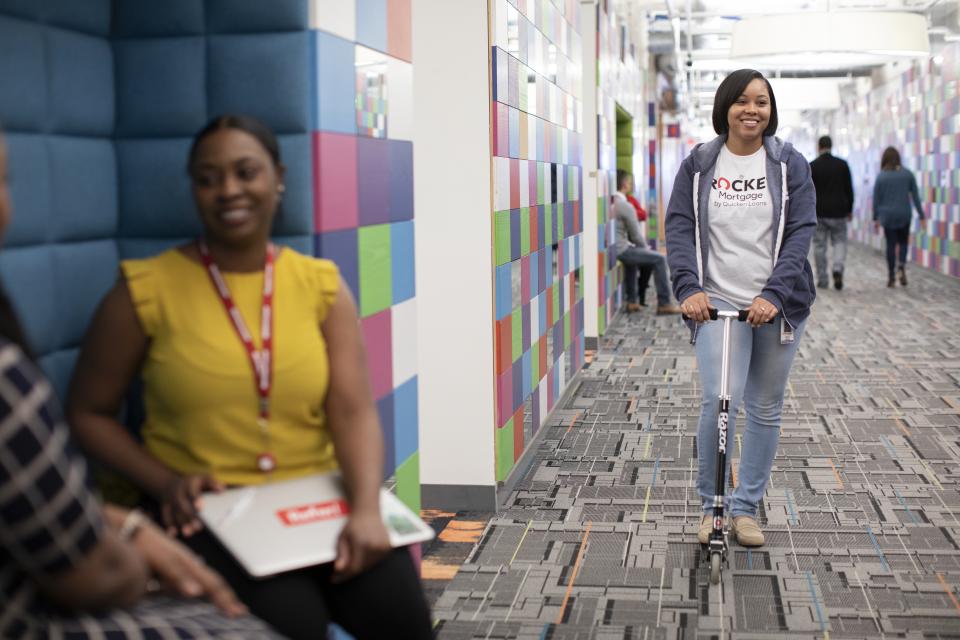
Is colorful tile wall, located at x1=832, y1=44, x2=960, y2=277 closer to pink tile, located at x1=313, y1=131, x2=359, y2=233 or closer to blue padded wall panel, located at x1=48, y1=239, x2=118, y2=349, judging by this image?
pink tile, located at x1=313, y1=131, x2=359, y2=233

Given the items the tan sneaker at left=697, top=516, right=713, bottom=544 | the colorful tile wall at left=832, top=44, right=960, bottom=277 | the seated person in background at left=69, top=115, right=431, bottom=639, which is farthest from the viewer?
the colorful tile wall at left=832, top=44, right=960, bottom=277

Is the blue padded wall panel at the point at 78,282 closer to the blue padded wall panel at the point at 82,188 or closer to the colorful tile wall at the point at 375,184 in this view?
the blue padded wall panel at the point at 82,188

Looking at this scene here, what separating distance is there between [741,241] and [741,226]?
45mm

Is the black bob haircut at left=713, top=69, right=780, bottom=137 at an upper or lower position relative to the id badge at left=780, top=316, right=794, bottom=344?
upper

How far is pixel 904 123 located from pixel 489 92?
13897mm

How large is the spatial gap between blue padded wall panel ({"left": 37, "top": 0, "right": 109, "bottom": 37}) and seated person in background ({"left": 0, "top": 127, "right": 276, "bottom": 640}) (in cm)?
85

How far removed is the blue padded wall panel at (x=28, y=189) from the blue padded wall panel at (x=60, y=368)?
20 centimetres

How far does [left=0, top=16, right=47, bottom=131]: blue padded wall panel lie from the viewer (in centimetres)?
185

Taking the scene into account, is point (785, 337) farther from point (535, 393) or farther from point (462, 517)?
point (535, 393)

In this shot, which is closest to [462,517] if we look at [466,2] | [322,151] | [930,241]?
[466,2]

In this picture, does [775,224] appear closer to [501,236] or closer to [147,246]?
[501,236]

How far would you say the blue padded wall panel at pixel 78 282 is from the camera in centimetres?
200

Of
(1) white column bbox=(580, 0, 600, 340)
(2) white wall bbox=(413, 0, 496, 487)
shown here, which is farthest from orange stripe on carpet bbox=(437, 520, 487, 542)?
(1) white column bbox=(580, 0, 600, 340)

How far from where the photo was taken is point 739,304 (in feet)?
11.0
